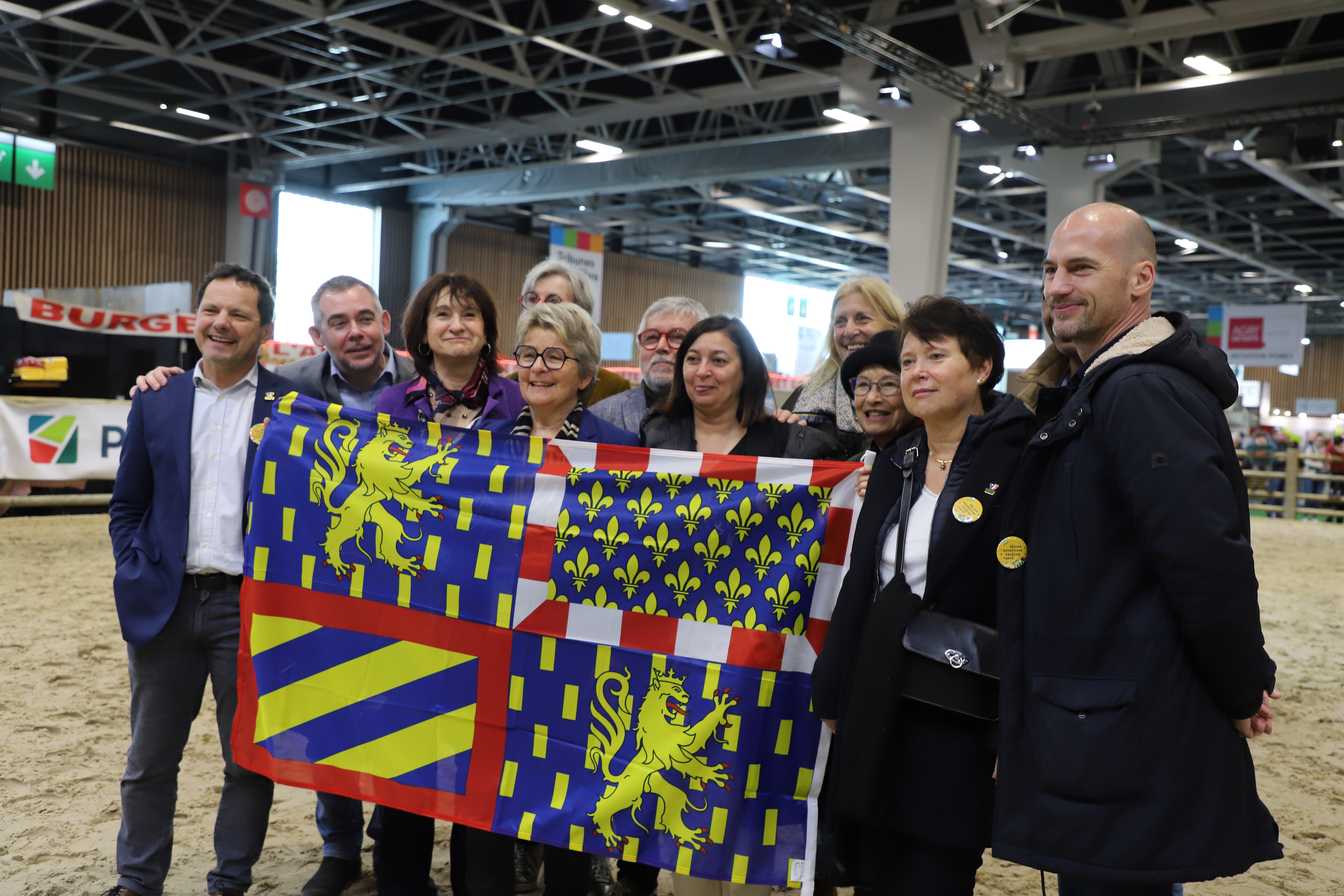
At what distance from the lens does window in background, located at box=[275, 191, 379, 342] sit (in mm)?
16516

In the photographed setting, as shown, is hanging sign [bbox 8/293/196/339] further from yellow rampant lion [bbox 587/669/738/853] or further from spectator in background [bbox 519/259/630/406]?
yellow rampant lion [bbox 587/669/738/853]

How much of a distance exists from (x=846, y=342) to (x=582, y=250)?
14.5m

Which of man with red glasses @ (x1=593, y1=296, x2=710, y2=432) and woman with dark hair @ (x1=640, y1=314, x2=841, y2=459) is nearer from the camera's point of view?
woman with dark hair @ (x1=640, y1=314, x2=841, y2=459)

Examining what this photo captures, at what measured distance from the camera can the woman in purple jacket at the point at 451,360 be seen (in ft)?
8.82

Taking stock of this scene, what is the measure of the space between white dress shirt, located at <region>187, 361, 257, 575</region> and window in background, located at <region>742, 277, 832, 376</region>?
815 inches

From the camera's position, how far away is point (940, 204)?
1073cm

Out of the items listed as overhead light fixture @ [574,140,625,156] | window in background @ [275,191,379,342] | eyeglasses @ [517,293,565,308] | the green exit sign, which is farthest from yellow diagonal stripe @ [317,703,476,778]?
window in background @ [275,191,379,342]

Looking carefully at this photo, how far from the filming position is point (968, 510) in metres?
1.75

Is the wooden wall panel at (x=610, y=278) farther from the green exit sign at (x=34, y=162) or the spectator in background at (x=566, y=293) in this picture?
the spectator in background at (x=566, y=293)

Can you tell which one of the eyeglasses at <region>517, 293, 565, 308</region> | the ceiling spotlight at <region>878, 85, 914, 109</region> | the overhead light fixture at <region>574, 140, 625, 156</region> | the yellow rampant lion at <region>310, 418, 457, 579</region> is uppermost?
the overhead light fixture at <region>574, 140, 625, 156</region>

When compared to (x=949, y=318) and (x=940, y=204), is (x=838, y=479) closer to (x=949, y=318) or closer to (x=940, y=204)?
(x=949, y=318)

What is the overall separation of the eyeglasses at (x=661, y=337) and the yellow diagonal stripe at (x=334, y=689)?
1.19 m

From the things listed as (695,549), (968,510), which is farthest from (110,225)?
(968,510)

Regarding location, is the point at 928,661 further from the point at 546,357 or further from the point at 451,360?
the point at 451,360
